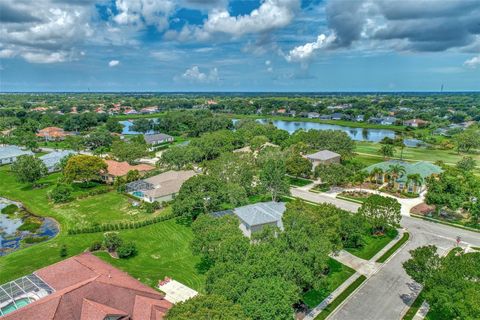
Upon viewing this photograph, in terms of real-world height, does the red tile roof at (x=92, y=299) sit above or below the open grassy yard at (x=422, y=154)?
above

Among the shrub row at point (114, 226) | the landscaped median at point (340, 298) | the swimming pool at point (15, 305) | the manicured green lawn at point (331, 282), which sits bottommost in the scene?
the manicured green lawn at point (331, 282)

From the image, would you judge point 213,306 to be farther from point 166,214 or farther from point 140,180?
point 140,180

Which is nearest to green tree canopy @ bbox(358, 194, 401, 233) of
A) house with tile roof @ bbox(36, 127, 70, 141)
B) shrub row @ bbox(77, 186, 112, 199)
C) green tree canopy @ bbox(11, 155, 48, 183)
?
shrub row @ bbox(77, 186, 112, 199)

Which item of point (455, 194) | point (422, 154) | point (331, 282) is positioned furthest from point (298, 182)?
point (422, 154)

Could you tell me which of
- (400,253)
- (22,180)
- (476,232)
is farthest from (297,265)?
(22,180)

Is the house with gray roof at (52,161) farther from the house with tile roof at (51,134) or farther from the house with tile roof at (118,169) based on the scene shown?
the house with tile roof at (51,134)

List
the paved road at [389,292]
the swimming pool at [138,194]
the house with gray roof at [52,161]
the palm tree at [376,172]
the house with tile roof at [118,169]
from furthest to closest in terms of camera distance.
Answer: the house with gray roof at [52,161], the house with tile roof at [118,169], the palm tree at [376,172], the swimming pool at [138,194], the paved road at [389,292]

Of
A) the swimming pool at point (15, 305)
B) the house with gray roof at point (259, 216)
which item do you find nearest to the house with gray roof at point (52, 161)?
the swimming pool at point (15, 305)

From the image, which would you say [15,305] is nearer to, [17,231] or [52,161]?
[17,231]
